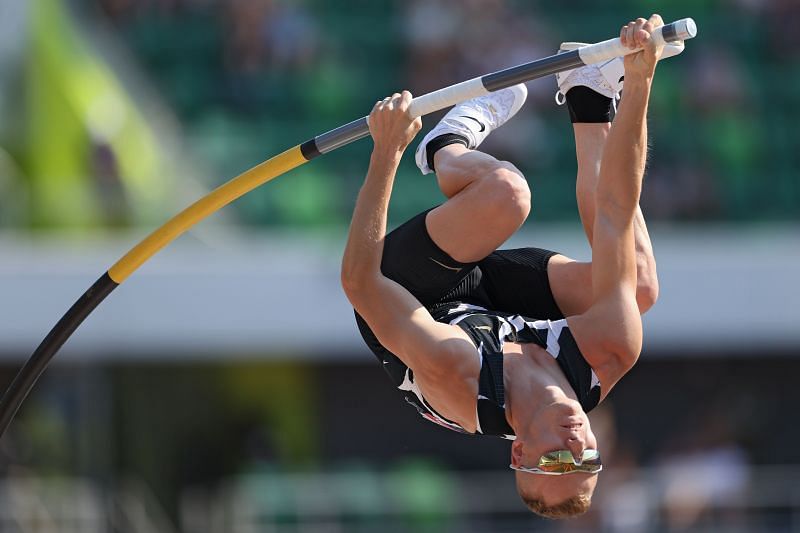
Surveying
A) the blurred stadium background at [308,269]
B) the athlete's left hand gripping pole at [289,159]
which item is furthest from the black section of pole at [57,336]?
the blurred stadium background at [308,269]

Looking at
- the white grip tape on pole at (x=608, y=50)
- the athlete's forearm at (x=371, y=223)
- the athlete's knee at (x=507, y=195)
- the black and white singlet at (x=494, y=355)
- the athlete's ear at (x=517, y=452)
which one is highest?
the white grip tape on pole at (x=608, y=50)

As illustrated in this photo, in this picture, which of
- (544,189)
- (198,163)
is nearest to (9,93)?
(198,163)

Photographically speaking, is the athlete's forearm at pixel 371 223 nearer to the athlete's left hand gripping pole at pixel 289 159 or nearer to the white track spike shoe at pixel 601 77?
the athlete's left hand gripping pole at pixel 289 159

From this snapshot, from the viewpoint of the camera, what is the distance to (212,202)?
18.1ft

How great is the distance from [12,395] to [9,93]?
632 cm

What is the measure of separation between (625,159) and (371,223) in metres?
0.86

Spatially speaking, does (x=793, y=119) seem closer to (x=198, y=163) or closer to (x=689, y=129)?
(x=689, y=129)

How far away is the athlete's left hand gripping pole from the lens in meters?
5.06

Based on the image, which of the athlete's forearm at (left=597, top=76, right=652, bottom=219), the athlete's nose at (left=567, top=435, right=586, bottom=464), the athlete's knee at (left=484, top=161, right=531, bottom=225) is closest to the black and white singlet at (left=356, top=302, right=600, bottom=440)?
the athlete's nose at (left=567, top=435, right=586, bottom=464)

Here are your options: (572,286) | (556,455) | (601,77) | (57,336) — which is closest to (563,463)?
(556,455)

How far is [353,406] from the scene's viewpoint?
480 inches

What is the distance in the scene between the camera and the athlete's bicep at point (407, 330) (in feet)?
17.1

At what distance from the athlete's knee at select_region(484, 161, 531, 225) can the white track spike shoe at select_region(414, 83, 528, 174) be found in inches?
15.7

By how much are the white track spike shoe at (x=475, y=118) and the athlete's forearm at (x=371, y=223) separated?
0.76 meters
